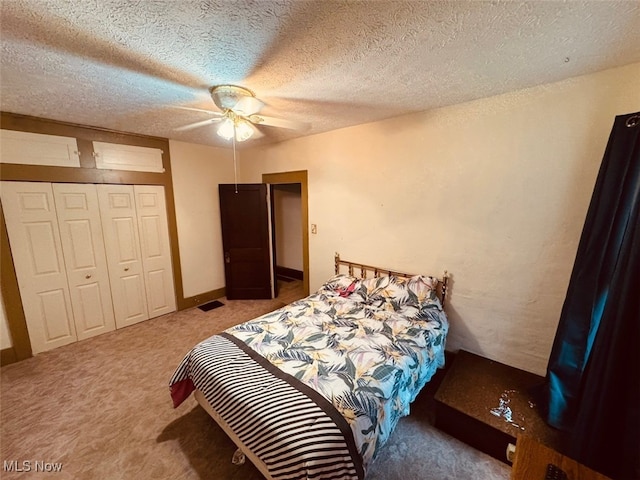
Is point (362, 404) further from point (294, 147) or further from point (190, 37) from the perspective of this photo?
point (294, 147)

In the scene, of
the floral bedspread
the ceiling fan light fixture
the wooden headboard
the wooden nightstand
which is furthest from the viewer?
the wooden headboard

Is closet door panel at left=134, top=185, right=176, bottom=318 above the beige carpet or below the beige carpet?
above

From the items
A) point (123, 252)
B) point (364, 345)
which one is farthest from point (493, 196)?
point (123, 252)

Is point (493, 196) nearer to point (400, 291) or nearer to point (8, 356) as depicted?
point (400, 291)

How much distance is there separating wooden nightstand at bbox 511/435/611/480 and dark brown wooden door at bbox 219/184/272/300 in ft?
12.2

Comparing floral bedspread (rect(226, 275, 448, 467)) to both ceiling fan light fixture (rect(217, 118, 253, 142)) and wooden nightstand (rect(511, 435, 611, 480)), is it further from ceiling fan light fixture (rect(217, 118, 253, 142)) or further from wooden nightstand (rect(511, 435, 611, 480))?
ceiling fan light fixture (rect(217, 118, 253, 142))

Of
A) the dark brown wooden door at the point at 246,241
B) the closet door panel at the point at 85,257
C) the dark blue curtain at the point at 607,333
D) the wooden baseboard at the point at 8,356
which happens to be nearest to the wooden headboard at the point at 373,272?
the dark blue curtain at the point at 607,333

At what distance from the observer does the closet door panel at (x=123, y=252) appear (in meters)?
3.18

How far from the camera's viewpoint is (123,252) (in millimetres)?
3336

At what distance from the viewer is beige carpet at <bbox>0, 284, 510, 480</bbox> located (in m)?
1.62

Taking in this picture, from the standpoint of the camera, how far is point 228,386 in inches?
62.0

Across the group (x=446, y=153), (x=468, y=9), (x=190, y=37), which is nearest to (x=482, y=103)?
(x=446, y=153)

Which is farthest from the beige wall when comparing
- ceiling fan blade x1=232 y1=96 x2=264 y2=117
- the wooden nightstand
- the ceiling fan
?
the wooden nightstand

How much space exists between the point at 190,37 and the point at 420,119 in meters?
2.08
